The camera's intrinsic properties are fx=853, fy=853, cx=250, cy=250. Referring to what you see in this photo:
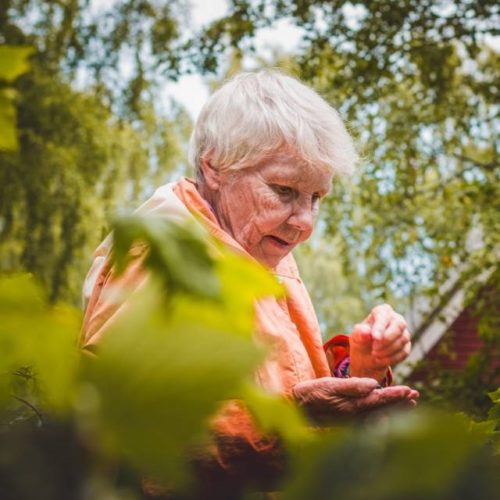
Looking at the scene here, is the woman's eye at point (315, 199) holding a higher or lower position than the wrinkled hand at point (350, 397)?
higher

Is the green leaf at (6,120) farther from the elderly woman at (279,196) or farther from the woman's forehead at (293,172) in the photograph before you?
the woman's forehead at (293,172)

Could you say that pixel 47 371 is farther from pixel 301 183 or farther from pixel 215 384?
pixel 301 183

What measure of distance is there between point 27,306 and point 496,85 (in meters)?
9.24

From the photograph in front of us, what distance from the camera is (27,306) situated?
1.49 feet

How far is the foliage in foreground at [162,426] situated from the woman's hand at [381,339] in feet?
4.55

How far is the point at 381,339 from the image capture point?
5.94 feet

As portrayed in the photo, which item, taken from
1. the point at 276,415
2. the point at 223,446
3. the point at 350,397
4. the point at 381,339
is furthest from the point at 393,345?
the point at 276,415

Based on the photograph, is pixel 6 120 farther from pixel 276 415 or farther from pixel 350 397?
pixel 350 397

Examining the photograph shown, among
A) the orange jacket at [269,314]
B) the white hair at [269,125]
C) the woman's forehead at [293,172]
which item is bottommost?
the orange jacket at [269,314]

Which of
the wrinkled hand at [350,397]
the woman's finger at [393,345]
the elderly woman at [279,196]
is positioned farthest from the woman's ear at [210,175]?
the wrinkled hand at [350,397]

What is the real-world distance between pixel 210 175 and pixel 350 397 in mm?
980

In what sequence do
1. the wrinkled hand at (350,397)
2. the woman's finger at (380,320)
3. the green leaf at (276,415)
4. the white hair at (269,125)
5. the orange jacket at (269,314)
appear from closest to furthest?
the green leaf at (276,415), the wrinkled hand at (350,397), the orange jacket at (269,314), the woman's finger at (380,320), the white hair at (269,125)

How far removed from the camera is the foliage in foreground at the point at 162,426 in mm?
334

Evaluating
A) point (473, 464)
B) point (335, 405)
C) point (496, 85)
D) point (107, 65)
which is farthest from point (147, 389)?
point (107, 65)
